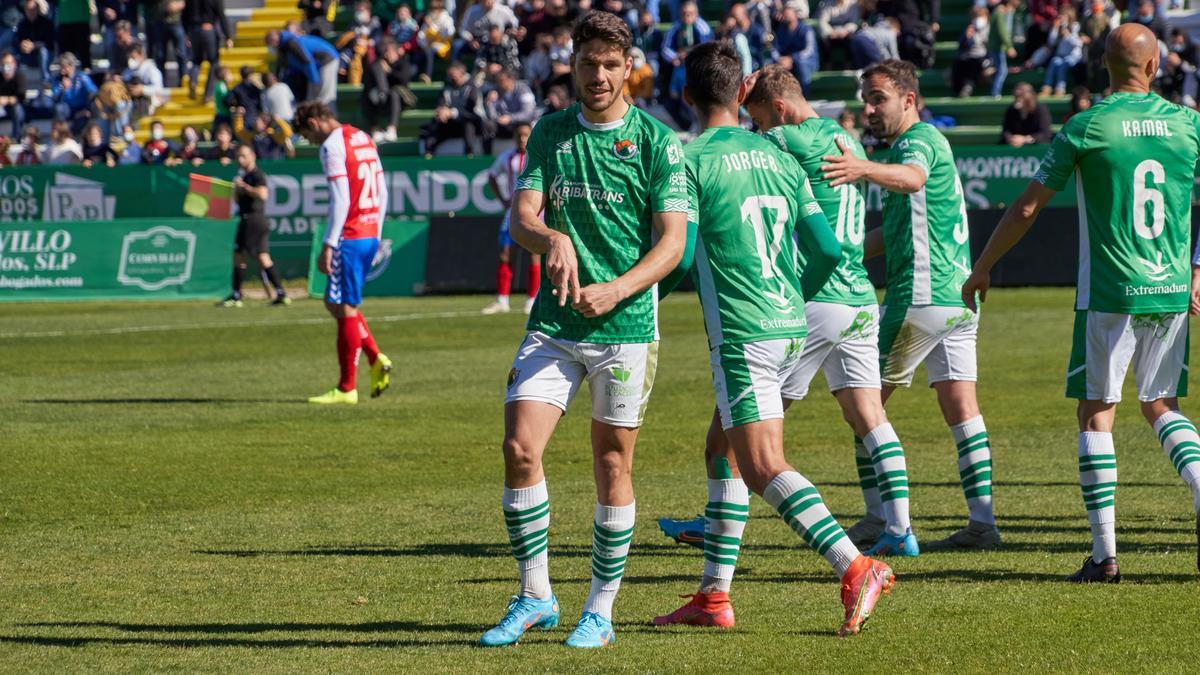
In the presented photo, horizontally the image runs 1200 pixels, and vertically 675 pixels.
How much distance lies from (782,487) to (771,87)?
2.12 m

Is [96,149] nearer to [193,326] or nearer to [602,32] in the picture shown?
[193,326]

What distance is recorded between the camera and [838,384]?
7.71 meters

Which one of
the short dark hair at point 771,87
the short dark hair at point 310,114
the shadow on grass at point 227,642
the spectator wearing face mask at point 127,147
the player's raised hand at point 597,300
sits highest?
the short dark hair at point 771,87

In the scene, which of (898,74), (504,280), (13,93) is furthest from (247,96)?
(898,74)

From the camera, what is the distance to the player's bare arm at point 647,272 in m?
5.62

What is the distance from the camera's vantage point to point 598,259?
5.88 m

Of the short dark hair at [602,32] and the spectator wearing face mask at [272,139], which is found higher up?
the short dark hair at [602,32]

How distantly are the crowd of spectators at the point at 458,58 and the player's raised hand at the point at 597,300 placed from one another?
69.7ft

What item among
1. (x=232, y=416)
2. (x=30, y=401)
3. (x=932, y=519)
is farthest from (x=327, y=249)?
(x=932, y=519)

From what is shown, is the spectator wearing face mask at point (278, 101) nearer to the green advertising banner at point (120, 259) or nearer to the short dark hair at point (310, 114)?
the green advertising banner at point (120, 259)

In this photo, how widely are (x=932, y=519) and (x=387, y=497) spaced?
114 inches

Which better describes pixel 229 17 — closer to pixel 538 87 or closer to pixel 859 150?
pixel 538 87

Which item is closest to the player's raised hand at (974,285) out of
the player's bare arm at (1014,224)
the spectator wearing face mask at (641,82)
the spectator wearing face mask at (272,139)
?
the player's bare arm at (1014,224)

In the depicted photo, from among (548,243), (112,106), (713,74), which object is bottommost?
(112,106)
